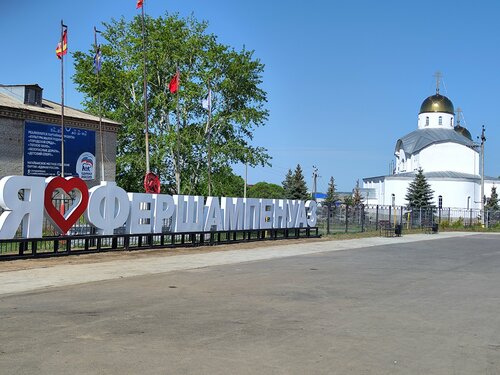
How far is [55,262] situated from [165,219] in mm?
6769

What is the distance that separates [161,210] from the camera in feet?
76.9

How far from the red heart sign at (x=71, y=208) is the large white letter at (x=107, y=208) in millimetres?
321

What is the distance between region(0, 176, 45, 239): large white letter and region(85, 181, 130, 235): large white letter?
6.95ft

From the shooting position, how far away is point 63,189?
64.1 feet

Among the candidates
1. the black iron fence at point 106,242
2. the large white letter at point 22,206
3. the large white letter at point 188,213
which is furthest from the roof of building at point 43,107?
the large white letter at point 22,206

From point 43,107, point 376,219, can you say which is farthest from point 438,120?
point 43,107

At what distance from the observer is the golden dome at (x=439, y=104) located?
96.4m

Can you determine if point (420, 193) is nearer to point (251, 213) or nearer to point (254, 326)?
point (251, 213)

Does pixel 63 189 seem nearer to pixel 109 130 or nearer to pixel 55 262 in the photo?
pixel 55 262

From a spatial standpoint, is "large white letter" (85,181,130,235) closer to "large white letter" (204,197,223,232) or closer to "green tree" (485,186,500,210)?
"large white letter" (204,197,223,232)

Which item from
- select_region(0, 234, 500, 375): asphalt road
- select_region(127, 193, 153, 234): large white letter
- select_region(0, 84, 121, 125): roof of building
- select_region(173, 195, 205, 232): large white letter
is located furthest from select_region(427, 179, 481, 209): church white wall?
select_region(0, 234, 500, 375): asphalt road

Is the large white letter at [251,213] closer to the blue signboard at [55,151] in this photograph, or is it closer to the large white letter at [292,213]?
the large white letter at [292,213]

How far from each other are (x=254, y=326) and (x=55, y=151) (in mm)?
32517

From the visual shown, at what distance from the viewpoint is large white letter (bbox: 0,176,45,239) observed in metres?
17.5
